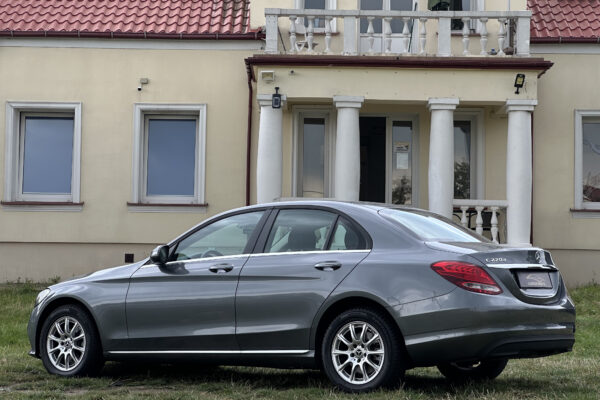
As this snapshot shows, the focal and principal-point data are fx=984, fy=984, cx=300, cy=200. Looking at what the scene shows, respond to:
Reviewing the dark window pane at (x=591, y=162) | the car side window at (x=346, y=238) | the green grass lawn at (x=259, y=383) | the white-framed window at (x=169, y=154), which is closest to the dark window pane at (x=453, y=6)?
the dark window pane at (x=591, y=162)

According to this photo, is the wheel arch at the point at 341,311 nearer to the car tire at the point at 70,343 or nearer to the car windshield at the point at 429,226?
the car windshield at the point at 429,226

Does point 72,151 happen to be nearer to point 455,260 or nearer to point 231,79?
point 231,79

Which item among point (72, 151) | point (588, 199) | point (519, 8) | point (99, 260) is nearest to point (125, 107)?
point (72, 151)

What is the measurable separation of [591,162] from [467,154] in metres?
2.32

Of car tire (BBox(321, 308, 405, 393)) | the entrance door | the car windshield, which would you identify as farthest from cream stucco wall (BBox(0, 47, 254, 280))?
car tire (BBox(321, 308, 405, 393))

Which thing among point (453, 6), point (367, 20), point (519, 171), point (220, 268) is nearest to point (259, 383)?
point (220, 268)

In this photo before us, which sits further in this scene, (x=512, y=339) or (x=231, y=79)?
(x=231, y=79)

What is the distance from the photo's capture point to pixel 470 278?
645cm

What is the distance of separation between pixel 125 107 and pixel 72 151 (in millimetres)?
1307

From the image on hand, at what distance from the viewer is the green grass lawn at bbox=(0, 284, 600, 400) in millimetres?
6789

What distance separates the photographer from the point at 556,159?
17844mm

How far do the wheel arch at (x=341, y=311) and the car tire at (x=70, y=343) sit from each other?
77.3 inches

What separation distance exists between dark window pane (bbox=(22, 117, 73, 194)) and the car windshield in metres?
11.9

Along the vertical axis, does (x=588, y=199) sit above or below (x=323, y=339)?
above
